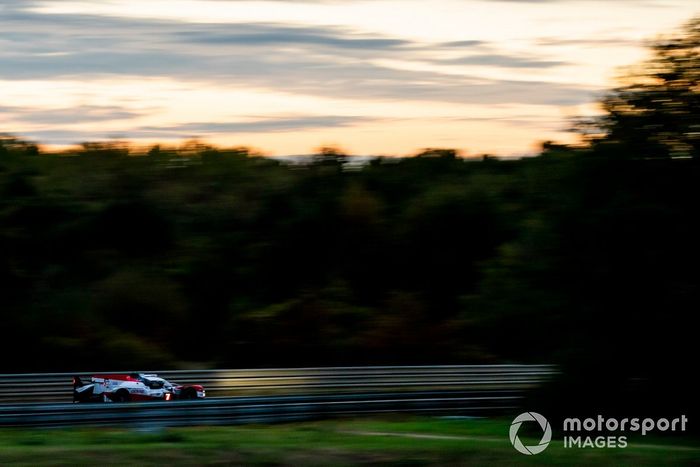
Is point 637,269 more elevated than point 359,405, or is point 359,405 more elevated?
point 637,269

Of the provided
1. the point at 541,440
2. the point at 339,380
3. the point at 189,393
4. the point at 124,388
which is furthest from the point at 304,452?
the point at 339,380

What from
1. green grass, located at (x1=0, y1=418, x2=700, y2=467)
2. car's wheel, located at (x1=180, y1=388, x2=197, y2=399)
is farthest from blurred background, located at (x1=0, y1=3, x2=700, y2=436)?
car's wheel, located at (x1=180, y1=388, x2=197, y2=399)

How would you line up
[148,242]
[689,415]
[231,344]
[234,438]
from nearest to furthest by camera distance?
[234,438]
[689,415]
[231,344]
[148,242]

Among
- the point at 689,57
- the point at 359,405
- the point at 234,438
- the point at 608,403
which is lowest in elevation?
the point at 359,405

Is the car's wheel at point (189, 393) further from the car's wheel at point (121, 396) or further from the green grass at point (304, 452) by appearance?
the green grass at point (304, 452)

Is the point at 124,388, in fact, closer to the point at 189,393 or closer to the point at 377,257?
the point at 189,393

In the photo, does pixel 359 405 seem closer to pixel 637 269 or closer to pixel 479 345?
pixel 637 269

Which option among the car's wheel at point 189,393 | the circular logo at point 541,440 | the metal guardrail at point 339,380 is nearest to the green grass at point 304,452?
the circular logo at point 541,440

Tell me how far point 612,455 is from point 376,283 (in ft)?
113

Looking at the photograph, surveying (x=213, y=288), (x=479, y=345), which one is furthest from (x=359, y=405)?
(x=213, y=288)

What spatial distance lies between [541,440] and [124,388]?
10348 millimetres

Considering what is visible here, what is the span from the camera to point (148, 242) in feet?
145

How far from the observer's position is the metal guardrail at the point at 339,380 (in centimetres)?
2414

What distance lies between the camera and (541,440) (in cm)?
1367
